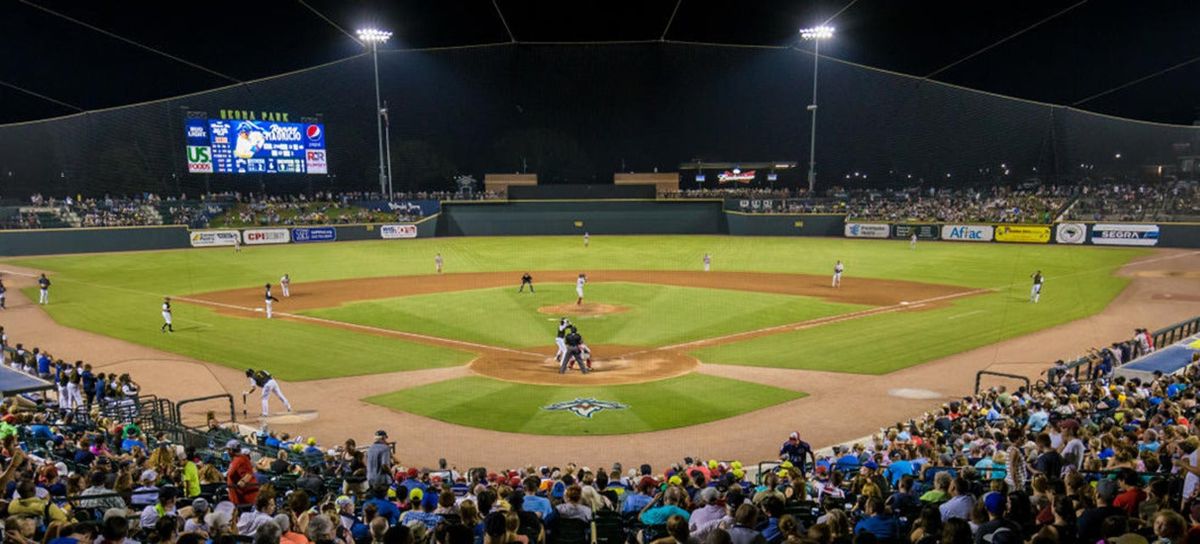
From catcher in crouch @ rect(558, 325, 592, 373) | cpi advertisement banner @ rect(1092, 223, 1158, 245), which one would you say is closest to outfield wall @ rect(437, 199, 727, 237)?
cpi advertisement banner @ rect(1092, 223, 1158, 245)

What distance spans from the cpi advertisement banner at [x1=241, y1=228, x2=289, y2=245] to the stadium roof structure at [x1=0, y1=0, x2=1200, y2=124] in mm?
23456

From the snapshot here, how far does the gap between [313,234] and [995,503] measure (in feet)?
213

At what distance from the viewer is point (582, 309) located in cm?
3067

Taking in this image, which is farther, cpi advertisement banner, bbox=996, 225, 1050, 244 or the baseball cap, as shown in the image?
cpi advertisement banner, bbox=996, 225, 1050, 244

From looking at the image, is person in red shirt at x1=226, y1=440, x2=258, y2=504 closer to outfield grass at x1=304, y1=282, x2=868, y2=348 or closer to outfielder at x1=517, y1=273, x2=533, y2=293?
outfield grass at x1=304, y1=282, x2=868, y2=348

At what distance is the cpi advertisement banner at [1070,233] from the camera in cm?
5434

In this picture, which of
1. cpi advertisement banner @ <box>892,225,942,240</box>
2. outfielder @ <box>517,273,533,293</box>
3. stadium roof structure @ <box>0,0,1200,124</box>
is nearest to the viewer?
stadium roof structure @ <box>0,0,1200,124</box>

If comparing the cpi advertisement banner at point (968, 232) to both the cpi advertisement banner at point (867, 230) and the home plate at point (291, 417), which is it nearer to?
the cpi advertisement banner at point (867, 230)

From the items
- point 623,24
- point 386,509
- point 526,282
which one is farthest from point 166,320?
point 623,24

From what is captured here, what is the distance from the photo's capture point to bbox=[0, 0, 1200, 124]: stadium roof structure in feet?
67.9

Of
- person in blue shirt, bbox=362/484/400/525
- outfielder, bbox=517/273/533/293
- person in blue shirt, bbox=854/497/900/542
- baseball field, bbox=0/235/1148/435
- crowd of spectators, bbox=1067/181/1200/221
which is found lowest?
baseball field, bbox=0/235/1148/435

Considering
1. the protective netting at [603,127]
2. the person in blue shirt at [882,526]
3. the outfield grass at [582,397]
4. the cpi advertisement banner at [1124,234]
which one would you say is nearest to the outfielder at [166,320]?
the outfield grass at [582,397]

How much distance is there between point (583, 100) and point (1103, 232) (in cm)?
4785

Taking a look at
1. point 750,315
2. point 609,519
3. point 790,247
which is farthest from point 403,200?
point 609,519
